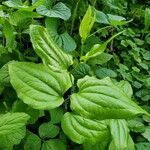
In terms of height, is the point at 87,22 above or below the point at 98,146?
above

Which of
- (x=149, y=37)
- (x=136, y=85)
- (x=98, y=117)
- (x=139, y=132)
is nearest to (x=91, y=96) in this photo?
(x=98, y=117)

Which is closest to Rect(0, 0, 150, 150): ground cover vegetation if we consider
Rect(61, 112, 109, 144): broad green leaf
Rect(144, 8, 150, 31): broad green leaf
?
Rect(61, 112, 109, 144): broad green leaf

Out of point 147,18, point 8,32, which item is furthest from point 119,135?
point 147,18

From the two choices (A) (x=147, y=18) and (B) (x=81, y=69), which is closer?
(B) (x=81, y=69)

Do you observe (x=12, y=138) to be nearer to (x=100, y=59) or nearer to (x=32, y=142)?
(x=32, y=142)

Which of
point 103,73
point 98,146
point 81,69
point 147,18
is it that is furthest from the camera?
point 147,18

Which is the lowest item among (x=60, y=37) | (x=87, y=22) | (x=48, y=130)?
(x=48, y=130)

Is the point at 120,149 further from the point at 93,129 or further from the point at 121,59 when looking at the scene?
the point at 121,59
